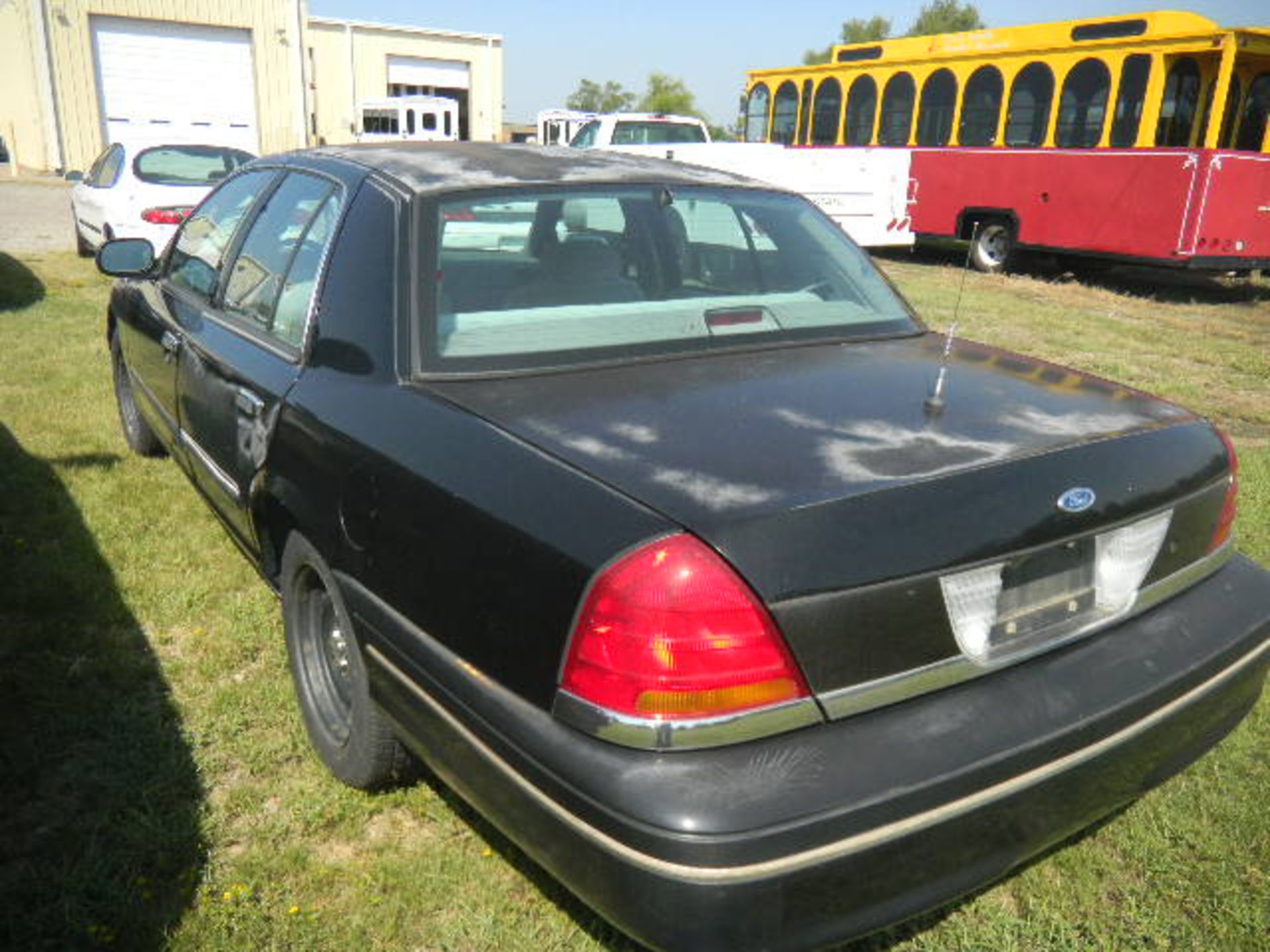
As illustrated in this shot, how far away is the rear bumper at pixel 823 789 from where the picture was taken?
1585mm

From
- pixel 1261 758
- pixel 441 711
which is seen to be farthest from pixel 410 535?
pixel 1261 758

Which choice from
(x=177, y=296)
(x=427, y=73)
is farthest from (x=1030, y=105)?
(x=427, y=73)

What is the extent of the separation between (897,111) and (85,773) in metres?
15.5

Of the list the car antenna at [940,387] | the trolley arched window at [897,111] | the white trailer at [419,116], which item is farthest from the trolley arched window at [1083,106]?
the white trailer at [419,116]

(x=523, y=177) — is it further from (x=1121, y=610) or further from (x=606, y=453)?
(x=1121, y=610)

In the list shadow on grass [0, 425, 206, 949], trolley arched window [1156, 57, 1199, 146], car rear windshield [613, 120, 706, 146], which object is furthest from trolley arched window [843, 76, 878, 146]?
shadow on grass [0, 425, 206, 949]

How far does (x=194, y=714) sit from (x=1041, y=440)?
A: 250 cm

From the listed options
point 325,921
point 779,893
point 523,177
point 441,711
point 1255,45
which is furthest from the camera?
point 1255,45

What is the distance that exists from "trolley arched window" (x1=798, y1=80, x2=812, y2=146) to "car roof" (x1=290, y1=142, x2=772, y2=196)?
14922 mm

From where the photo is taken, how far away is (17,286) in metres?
10.1

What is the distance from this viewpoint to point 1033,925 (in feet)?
7.59

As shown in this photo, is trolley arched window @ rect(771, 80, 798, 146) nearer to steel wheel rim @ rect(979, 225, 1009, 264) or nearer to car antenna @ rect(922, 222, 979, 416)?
steel wheel rim @ rect(979, 225, 1009, 264)

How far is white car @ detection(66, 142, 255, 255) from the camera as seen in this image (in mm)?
10375

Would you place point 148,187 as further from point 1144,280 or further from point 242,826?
point 1144,280
